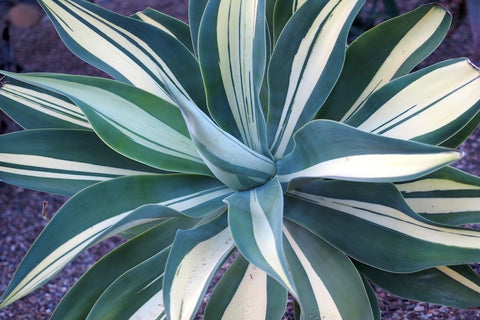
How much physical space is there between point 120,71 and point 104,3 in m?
2.50

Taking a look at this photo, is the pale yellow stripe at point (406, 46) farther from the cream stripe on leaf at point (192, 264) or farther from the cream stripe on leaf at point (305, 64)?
the cream stripe on leaf at point (192, 264)

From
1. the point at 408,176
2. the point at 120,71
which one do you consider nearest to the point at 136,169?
the point at 120,71

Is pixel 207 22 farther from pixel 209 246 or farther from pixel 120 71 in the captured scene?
pixel 209 246

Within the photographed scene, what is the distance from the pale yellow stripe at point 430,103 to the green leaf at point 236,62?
184 mm

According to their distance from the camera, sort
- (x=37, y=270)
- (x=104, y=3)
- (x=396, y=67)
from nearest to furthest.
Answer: (x=37, y=270) < (x=396, y=67) < (x=104, y=3)

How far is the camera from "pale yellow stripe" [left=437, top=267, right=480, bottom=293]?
0.88m

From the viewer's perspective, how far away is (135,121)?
93cm

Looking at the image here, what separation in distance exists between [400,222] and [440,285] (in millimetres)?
138

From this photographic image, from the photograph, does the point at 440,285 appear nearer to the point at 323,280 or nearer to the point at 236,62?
the point at 323,280

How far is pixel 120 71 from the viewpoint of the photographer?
3.30ft

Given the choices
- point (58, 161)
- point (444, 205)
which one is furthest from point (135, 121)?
point (444, 205)

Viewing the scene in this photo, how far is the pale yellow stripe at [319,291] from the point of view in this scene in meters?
0.81

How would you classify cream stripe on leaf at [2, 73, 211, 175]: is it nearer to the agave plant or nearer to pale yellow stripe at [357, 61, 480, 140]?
the agave plant

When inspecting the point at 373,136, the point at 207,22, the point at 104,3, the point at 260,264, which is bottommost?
the point at 260,264
